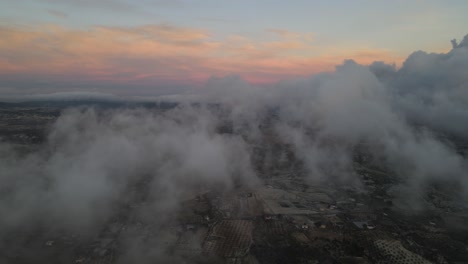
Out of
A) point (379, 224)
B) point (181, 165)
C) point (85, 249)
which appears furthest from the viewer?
point (181, 165)

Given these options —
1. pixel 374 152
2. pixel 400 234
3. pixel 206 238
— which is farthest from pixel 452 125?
pixel 206 238

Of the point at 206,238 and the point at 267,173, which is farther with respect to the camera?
the point at 267,173

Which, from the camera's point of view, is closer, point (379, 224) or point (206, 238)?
point (206, 238)

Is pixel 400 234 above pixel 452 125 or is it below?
below

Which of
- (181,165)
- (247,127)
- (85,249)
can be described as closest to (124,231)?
(85,249)

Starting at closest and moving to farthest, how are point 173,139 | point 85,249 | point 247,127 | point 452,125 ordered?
1. point 85,249
2. point 173,139
3. point 452,125
4. point 247,127

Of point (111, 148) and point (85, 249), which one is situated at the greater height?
point (111, 148)

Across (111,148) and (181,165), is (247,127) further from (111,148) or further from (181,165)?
(111,148)

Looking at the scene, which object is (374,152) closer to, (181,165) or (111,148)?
(181,165)

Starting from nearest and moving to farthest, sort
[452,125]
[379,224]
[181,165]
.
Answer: [379,224] < [181,165] < [452,125]
